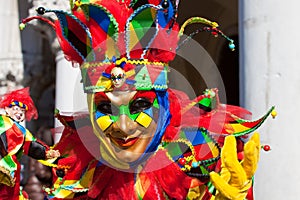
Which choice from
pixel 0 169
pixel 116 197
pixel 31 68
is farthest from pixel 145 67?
pixel 31 68

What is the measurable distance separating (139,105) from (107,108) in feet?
0.43

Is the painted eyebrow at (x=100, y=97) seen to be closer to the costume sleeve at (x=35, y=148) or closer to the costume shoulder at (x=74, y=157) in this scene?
the costume shoulder at (x=74, y=157)

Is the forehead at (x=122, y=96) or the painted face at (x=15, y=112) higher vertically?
the forehead at (x=122, y=96)

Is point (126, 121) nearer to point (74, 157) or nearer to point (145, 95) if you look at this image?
point (145, 95)

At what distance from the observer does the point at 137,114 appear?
2447mm

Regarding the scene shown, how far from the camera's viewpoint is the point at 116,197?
8.50ft

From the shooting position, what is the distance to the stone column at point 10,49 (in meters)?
6.54

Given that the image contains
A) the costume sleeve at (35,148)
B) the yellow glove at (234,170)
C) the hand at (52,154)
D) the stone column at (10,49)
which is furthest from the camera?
the stone column at (10,49)

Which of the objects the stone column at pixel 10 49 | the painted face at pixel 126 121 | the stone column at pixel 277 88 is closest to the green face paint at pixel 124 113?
the painted face at pixel 126 121

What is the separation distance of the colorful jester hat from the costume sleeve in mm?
586

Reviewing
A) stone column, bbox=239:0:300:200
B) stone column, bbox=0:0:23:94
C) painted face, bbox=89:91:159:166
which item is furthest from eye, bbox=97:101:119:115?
stone column, bbox=0:0:23:94

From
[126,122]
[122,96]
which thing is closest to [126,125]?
Result: [126,122]

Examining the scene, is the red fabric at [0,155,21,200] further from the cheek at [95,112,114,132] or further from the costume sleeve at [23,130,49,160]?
the cheek at [95,112,114,132]

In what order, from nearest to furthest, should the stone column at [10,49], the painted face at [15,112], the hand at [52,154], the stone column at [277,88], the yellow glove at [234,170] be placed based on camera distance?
the yellow glove at [234,170] < the hand at [52,154] < the stone column at [277,88] < the painted face at [15,112] < the stone column at [10,49]
